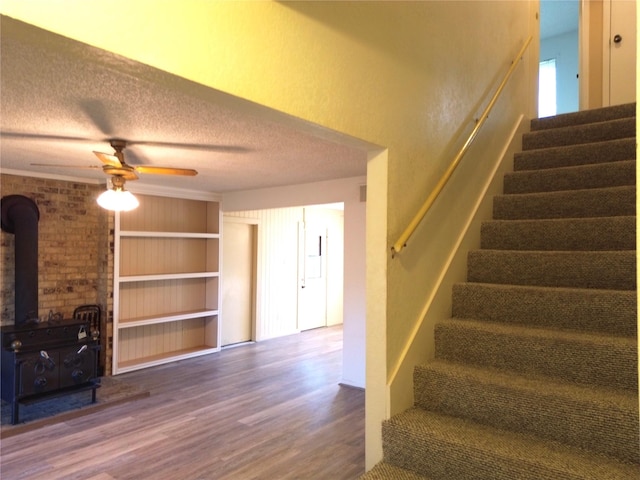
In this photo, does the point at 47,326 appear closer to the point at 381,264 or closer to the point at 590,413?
the point at 381,264

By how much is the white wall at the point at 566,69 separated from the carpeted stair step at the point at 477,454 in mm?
5717

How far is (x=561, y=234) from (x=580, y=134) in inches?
49.4

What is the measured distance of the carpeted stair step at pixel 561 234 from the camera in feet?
7.98

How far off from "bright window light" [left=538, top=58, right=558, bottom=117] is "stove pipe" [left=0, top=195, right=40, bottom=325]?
681 centimetres

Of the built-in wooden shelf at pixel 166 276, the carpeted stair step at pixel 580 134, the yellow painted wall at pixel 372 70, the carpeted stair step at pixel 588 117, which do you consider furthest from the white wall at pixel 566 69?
the built-in wooden shelf at pixel 166 276

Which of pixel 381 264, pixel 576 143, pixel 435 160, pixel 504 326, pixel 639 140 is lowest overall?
pixel 504 326

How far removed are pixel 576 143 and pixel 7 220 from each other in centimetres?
526

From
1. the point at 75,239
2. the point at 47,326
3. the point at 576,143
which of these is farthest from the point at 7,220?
the point at 576,143

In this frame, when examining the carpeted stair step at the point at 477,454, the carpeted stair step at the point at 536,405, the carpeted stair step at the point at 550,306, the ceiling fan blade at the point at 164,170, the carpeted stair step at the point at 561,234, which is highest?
the ceiling fan blade at the point at 164,170

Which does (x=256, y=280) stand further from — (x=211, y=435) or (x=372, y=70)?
(x=372, y=70)

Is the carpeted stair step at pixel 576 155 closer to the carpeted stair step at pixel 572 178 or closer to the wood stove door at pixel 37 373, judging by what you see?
the carpeted stair step at pixel 572 178

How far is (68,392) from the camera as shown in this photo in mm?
3969

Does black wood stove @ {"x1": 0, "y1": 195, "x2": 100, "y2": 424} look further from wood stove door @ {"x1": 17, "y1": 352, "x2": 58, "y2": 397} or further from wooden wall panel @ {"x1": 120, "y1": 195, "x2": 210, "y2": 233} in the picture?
wooden wall panel @ {"x1": 120, "y1": 195, "x2": 210, "y2": 233}

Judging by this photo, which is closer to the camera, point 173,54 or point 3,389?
point 173,54
